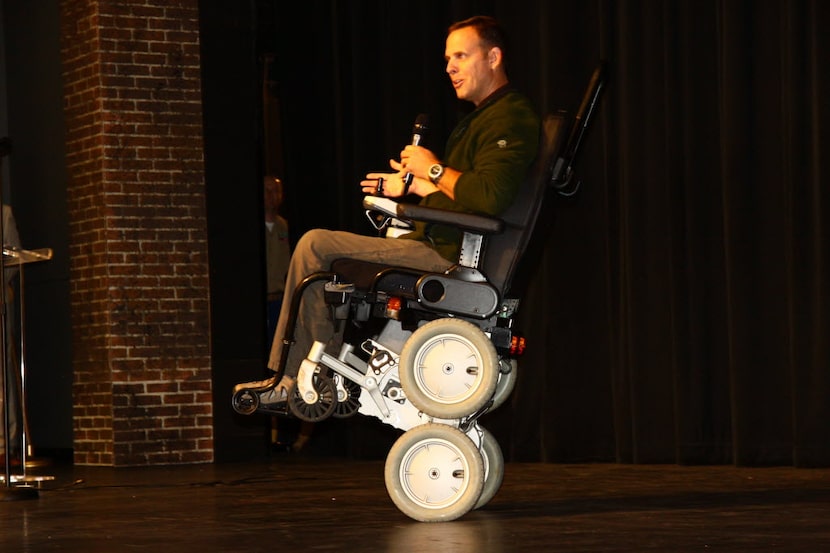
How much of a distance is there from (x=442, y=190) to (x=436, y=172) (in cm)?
6

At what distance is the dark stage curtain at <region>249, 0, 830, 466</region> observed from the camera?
542 cm

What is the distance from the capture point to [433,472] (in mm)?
3889

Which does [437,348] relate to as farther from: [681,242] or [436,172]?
[681,242]

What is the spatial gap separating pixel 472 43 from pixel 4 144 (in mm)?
1828

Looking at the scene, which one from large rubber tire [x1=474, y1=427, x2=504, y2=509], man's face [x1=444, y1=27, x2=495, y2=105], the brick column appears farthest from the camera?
the brick column

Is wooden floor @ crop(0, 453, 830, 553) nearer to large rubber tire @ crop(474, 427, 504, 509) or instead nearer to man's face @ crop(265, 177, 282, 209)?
Result: large rubber tire @ crop(474, 427, 504, 509)

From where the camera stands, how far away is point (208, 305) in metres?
7.03

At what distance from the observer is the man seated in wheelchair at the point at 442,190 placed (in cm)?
391

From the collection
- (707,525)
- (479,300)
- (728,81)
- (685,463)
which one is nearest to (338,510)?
(479,300)

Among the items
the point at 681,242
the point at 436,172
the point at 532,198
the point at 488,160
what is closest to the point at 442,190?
the point at 436,172

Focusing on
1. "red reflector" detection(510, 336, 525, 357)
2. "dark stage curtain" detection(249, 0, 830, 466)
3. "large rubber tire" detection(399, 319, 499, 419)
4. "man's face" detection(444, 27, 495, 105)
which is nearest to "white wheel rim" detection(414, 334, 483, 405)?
"large rubber tire" detection(399, 319, 499, 419)

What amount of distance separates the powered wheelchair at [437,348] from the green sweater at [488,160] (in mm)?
71

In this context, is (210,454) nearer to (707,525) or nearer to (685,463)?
(685,463)

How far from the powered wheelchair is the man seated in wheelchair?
0.13 feet
